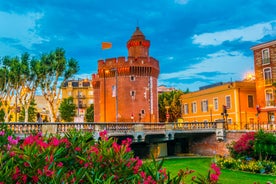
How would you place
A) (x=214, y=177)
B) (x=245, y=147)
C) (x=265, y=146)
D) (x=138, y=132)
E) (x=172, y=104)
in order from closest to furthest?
(x=214, y=177) < (x=265, y=146) < (x=245, y=147) < (x=138, y=132) < (x=172, y=104)

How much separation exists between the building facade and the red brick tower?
17586mm

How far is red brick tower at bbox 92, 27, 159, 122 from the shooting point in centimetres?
5047

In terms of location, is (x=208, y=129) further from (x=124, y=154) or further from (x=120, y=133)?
(x=124, y=154)

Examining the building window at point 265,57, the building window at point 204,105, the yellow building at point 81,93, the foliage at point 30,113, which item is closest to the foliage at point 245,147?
the building window at point 265,57

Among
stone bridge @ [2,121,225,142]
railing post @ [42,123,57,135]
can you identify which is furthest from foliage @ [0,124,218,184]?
railing post @ [42,123,57,135]

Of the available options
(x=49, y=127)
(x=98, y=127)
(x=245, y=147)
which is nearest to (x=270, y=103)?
(x=245, y=147)

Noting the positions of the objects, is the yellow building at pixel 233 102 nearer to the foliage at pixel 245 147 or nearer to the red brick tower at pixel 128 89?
the red brick tower at pixel 128 89

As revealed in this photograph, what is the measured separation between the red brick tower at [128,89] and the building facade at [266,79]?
17.6m

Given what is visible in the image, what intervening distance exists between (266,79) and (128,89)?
21.1 metres

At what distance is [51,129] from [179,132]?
554 inches

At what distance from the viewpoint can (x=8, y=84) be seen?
→ 38938 millimetres

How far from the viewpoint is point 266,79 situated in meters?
39.6

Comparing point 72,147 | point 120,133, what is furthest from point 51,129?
point 72,147

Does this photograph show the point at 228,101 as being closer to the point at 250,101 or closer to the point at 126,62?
the point at 250,101
